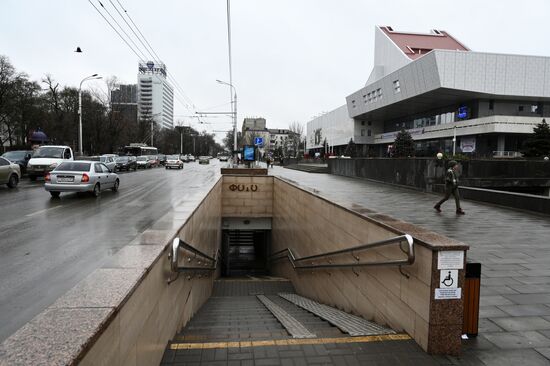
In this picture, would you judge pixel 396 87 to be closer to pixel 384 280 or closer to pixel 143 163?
pixel 143 163

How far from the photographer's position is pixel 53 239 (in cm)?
840

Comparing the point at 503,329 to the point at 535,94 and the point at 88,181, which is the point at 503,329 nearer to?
the point at 88,181

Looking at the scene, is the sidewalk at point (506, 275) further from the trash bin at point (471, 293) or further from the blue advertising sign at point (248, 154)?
the blue advertising sign at point (248, 154)

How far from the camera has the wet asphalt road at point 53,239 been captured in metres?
5.18

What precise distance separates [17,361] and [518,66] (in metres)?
57.0

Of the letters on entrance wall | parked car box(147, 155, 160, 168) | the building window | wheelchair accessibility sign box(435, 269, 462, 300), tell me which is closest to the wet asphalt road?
wheelchair accessibility sign box(435, 269, 462, 300)

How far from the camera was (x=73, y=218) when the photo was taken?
1090cm

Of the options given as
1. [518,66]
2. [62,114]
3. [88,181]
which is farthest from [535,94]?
[62,114]

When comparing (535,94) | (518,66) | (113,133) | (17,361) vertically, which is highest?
(518,66)

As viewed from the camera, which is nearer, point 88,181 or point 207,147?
point 88,181

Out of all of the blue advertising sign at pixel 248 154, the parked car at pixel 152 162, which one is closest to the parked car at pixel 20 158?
the blue advertising sign at pixel 248 154

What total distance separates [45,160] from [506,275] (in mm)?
25240

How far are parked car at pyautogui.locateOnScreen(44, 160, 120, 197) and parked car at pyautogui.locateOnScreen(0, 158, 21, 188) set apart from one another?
13.9 feet

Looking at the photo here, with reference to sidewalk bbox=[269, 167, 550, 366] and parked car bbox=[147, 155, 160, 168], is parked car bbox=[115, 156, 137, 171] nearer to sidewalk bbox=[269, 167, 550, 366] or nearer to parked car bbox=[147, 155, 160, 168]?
parked car bbox=[147, 155, 160, 168]
